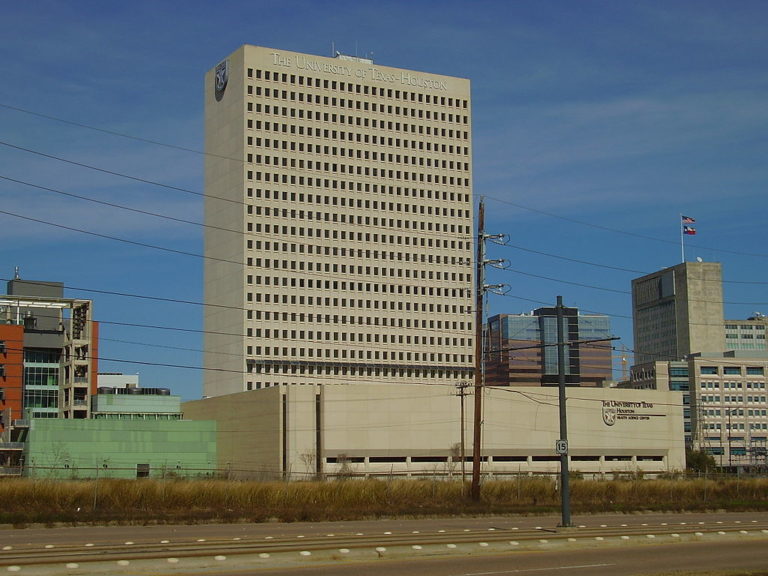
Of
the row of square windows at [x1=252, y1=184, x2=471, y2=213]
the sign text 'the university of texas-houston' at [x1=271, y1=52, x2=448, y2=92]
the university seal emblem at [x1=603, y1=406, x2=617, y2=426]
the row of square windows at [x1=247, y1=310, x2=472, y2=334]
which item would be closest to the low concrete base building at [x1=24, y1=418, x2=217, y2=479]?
the row of square windows at [x1=247, y1=310, x2=472, y2=334]

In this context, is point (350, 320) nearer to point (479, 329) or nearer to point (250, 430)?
point (250, 430)

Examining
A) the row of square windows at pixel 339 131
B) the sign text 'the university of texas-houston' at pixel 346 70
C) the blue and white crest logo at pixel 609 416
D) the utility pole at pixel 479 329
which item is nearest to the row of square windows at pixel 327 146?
the row of square windows at pixel 339 131

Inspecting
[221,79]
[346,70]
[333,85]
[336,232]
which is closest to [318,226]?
[336,232]

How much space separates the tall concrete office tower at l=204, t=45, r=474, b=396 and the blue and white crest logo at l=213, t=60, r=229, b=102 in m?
0.54

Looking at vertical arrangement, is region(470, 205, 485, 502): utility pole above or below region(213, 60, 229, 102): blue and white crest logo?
below

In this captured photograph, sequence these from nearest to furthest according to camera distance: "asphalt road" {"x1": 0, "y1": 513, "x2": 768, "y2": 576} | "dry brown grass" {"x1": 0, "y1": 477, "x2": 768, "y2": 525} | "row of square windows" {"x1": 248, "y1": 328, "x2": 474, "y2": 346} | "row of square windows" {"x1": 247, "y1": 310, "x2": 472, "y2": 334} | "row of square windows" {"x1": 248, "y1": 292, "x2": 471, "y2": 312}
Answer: "asphalt road" {"x1": 0, "y1": 513, "x2": 768, "y2": 576} < "dry brown grass" {"x1": 0, "y1": 477, "x2": 768, "y2": 525} < "row of square windows" {"x1": 248, "y1": 328, "x2": 474, "y2": 346} < "row of square windows" {"x1": 247, "y1": 310, "x2": 472, "y2": 334} < "row of square windows" {"x1": 248, "y1": 292, "x2": 471, "y2": 312}

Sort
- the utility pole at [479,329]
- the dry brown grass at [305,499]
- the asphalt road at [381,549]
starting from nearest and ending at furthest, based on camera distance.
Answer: the asphalt road at [381,549] → the dry brown grass at [305,499] → the utility pole at [479,329]

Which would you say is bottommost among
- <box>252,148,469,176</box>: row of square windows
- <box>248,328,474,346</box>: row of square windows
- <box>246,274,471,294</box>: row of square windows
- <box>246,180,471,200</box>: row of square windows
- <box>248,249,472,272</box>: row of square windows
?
<box>248,328,474,346</box>: row of square windows

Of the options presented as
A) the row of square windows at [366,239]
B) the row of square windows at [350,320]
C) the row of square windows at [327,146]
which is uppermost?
the row of square windows at [327,146]

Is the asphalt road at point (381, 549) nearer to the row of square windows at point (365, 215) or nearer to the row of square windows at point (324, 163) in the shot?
the row of square windows at point (365, 215)

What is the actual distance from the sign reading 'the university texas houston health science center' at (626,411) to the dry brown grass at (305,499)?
7030 cm

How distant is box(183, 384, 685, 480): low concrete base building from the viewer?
425 feet

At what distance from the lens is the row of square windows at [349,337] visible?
184750mm

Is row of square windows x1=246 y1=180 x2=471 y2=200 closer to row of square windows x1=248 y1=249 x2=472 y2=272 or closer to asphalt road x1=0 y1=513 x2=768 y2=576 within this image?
row of square windows x1=248 y1=249 x2=472 y2=272
